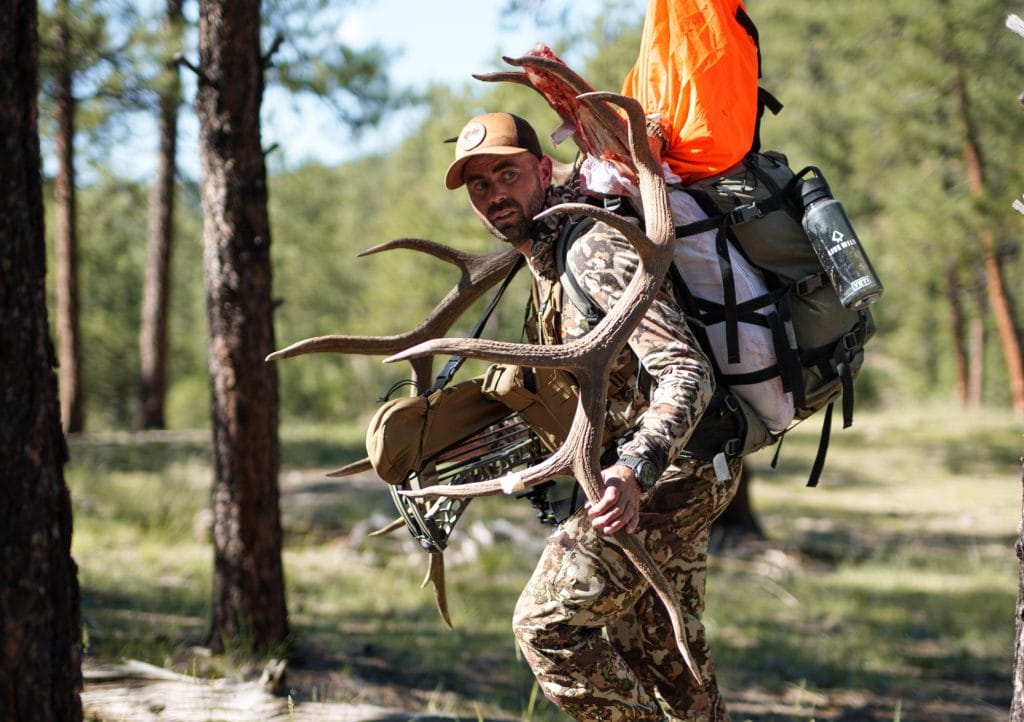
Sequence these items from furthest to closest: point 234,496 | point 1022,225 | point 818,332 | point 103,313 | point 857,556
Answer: point 103,313 → point 1022,225 → point 857,556 → point 234,496 → point 818,332

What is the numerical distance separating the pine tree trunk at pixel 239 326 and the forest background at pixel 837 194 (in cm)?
31

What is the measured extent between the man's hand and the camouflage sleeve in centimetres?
7

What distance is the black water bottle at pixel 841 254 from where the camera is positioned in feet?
9.14

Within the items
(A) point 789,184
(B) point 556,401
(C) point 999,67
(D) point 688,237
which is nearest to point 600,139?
(D) point 688,237

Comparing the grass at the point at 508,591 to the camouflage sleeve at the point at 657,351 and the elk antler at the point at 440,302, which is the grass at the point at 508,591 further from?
the camouflage sleeve at the point at 657,351

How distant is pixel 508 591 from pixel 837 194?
19.3m

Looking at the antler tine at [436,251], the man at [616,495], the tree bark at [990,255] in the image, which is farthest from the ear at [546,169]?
the tree bark at [990,255]

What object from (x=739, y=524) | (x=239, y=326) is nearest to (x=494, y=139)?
(x=239, y=326)

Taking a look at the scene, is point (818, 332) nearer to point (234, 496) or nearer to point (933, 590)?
point (234, 496)

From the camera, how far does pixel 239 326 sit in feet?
16.7

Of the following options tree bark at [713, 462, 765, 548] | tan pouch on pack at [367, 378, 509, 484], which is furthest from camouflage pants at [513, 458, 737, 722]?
tree bark at [713, 462, 765, 548]

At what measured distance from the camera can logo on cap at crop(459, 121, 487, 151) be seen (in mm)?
2967

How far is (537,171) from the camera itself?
3023mm

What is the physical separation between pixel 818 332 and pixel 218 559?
11.4 ft
